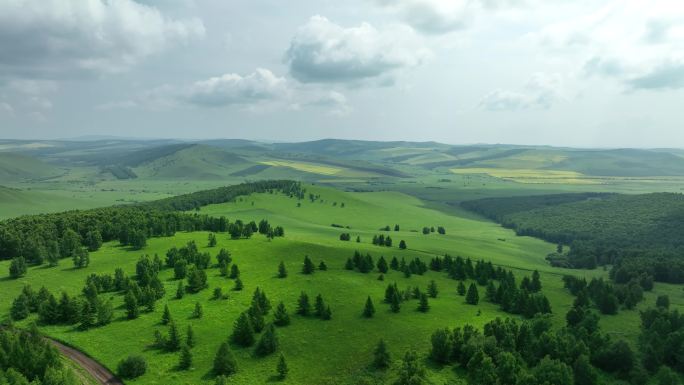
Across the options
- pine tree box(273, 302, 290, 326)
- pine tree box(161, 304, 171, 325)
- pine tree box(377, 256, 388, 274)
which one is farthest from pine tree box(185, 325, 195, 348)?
pine tree box(377, 256, 388, 274)

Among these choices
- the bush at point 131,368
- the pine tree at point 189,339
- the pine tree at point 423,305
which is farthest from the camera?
the pine tree at point 423,305

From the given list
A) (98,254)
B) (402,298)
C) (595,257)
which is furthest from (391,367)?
(595,257)

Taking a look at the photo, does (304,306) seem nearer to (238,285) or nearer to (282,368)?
(238,285)

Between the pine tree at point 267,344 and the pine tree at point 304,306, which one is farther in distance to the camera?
the pine tree at point 304,306

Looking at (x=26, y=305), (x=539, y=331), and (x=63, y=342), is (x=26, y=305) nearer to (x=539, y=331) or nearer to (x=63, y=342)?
(x=63, y=342)

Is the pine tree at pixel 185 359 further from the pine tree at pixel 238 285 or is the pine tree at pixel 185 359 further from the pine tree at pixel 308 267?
the pine tree at pixel 308 267

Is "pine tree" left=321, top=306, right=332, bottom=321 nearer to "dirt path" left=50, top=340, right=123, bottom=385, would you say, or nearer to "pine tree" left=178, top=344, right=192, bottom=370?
"pine tree" left=178, top=344, right=192, bottom=370

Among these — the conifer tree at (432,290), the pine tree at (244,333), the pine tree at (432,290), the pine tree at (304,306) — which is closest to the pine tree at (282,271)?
the pine tree at (304,306)

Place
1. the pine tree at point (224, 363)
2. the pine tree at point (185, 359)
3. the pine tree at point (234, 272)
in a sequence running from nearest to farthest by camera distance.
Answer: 1. the pine tree at point (224, 363)
2. the pine tree at point (185, 359)
3. the pine tree at point (234, 272)
